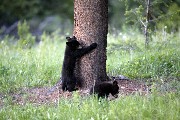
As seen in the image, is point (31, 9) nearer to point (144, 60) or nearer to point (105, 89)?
point (144, 60)

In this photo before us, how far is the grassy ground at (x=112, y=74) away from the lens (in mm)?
6277

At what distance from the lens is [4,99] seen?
798 cm

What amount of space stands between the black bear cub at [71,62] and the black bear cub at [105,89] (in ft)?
2.82

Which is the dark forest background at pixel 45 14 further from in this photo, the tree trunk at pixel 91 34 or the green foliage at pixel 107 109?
the green foliage at pixel 107 109

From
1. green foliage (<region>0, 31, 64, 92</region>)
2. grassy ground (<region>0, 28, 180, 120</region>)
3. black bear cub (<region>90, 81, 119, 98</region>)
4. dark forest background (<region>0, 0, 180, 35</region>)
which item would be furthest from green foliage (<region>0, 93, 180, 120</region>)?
dark forest background (<region>0, 0, 180, 35</region>)

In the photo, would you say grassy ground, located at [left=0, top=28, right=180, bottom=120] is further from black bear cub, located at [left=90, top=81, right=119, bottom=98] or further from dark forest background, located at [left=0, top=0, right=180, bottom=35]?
dark forest background, located at [left=0, top=0, right=180, bottom=35]

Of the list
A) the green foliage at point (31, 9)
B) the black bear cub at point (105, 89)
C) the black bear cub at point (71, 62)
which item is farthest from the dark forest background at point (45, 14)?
the black bear cub at point (105, 89)

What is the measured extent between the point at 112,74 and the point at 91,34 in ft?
5.01

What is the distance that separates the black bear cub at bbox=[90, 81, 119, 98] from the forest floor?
0.09 metres

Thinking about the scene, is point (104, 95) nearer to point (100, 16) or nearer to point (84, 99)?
point (84, 99)

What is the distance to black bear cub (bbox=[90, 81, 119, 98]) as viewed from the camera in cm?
742

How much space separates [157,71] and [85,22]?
82.0 inches

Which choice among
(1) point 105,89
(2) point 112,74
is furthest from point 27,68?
(1) point 105,89

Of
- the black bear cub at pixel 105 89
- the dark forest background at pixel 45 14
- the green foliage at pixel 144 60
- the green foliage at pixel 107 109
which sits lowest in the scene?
the green foliage at pixel 107 109
